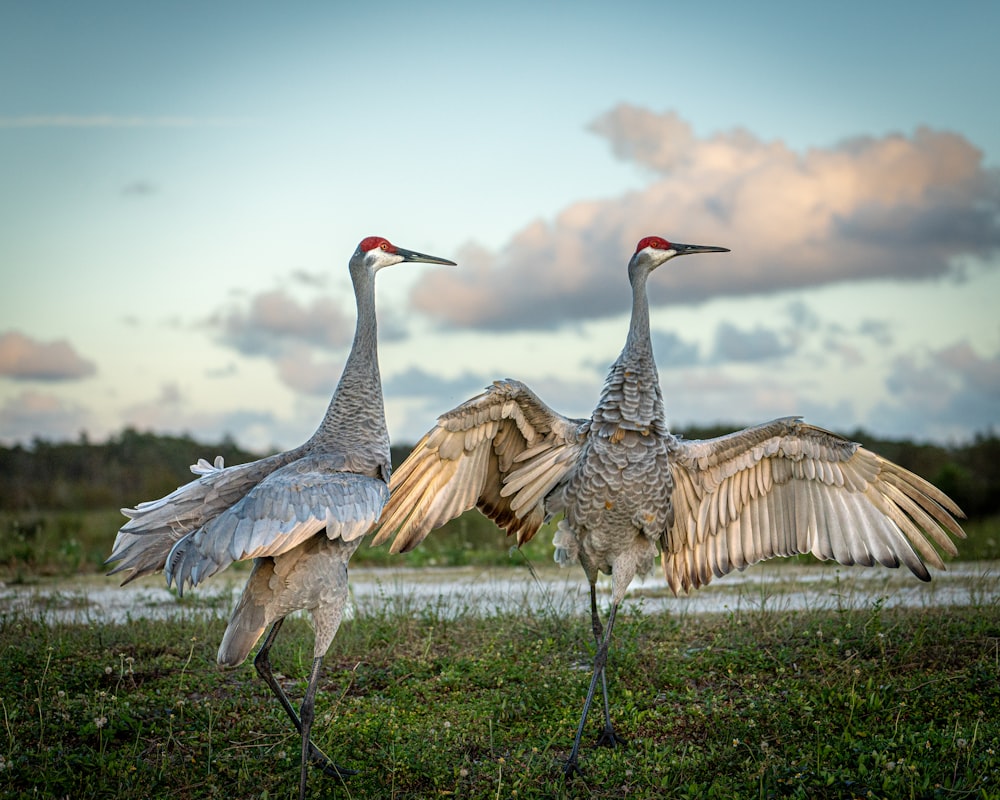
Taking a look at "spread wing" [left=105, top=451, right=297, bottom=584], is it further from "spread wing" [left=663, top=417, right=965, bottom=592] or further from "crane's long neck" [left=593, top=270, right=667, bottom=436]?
"spread wing" [left=663, top=417, right=965, bottom=592]

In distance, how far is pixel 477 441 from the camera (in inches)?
267

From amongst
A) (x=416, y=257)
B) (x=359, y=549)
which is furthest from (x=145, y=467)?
(x=416, y=257)

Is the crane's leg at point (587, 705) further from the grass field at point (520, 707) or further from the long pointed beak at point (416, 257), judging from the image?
the long pointed beak at point (416, 257)

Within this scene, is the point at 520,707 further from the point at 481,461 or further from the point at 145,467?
the point at 145,467

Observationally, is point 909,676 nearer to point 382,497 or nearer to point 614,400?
point 614,400

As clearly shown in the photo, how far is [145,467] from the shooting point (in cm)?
2395

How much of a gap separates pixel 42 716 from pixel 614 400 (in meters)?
4.13

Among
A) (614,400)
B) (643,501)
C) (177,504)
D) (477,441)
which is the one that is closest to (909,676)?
(643,501)

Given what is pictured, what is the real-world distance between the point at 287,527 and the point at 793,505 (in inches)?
140

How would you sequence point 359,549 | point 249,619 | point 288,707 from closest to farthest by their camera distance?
point 249,619 → point 288,707 → point 359,549

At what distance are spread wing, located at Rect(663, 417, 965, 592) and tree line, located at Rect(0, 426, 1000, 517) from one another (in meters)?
13.8

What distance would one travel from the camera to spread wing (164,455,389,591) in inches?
208

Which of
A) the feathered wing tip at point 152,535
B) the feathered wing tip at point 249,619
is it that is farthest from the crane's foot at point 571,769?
the feathered wing tip at point 152,535

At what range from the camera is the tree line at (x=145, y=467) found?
21062 mm
